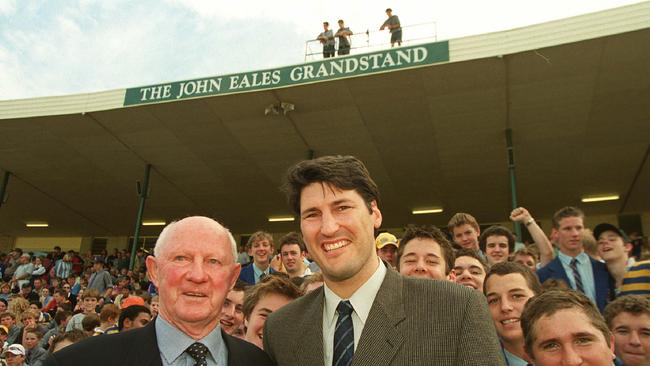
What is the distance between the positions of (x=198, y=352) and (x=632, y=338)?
3.00 meters

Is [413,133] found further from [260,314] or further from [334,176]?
[334,176]

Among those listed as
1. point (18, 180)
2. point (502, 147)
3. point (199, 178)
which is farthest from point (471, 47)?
point (18, 180)

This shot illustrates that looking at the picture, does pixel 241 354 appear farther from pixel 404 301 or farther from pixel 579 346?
pixel 579 346

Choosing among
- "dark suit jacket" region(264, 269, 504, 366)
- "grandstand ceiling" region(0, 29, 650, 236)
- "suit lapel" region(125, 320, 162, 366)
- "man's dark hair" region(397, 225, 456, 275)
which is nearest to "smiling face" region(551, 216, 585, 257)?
"man's dark hair" region(397, 225, 456, 275)

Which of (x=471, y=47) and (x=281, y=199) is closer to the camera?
(x=471, y=47)

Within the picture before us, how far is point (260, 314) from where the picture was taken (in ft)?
10.8

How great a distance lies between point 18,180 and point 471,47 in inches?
683

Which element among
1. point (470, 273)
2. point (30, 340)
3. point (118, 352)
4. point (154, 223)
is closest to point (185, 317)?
point (118, 352)

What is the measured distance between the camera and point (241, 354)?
214 cm

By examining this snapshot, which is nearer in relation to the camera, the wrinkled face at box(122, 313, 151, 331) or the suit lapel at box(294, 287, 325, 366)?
the suit lapel at box(294, 287, 325, 366)

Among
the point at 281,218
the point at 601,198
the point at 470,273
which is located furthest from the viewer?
the point at 281,218

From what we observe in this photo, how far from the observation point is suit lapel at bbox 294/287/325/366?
6.64 feet

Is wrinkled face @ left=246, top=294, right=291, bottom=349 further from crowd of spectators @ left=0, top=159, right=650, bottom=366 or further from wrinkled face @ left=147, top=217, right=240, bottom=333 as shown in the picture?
wrinkled face @ left=147, top=217, right=240, bottom=333

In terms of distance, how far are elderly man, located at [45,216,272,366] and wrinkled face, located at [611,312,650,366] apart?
262 centimetres
